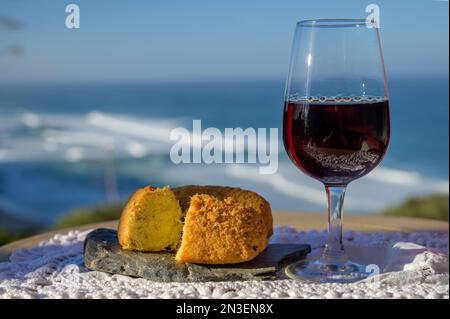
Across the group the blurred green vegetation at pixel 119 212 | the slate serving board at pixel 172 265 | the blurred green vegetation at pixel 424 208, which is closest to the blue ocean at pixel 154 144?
the blurred green vegetation at pixel 424 208

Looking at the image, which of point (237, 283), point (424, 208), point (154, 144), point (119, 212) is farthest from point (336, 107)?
point (154, 144)

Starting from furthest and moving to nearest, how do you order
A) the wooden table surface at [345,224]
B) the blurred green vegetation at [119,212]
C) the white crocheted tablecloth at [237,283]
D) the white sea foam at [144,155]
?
the white sea foam at [144,155]
the blurred green vegetation at [119,212]
the wooden table surface at [345,224]
the white crocheted tablecloth at [237,283]

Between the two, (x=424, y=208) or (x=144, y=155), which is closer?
(x=424, y=208)

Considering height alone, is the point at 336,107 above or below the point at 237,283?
above

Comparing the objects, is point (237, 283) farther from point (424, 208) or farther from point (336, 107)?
point (424, 208)

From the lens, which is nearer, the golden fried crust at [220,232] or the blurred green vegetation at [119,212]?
the golden fried crust at [220,232]

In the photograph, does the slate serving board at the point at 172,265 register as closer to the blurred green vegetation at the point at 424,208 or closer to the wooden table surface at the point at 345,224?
the wooden table surface at the point at 345,224
